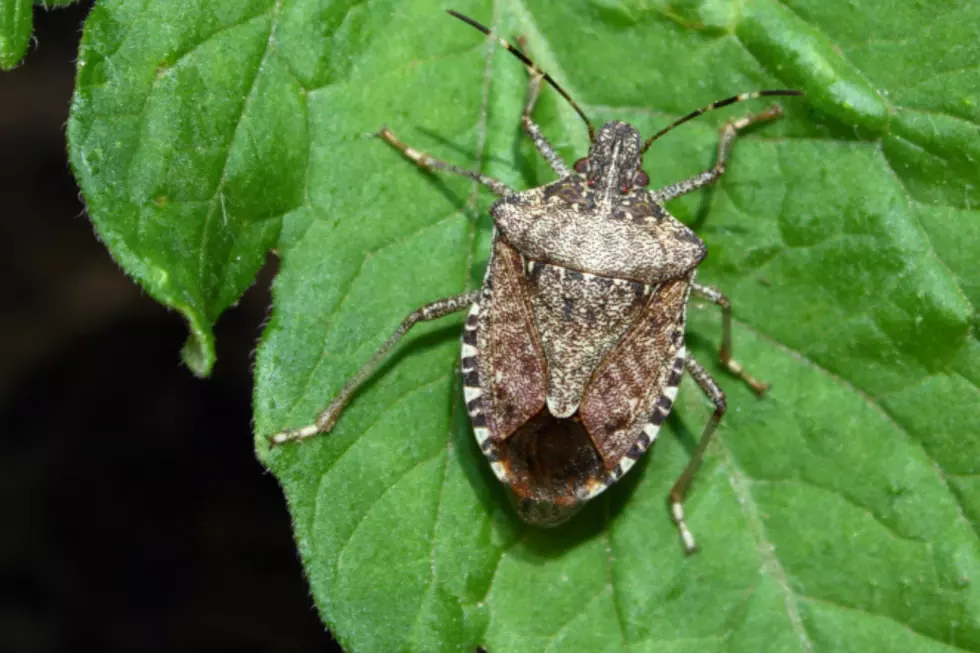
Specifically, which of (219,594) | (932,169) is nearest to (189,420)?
(219,594)

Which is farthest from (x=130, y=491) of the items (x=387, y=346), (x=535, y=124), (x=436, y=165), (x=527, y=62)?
(x=527, y=62)

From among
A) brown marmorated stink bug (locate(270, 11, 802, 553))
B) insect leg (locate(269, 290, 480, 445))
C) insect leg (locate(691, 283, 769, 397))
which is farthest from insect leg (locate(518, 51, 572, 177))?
insect leg (locate(691, 283, 769, 397))

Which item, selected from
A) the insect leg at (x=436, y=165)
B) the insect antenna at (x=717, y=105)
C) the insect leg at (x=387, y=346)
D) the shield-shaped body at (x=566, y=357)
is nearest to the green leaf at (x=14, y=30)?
the insect leg at (x=436, y=165)

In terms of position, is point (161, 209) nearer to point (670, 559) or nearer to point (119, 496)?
point (670, 559)

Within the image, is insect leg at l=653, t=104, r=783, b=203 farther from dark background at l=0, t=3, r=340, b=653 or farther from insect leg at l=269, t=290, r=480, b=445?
dark background at l=0, t=3, r=340, b=653

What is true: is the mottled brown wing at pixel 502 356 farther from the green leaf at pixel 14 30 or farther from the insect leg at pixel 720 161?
the green leaf at pixel 14 30

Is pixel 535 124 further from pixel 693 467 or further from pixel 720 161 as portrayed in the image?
pixel 693 467
